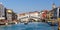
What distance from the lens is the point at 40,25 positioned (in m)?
4.95

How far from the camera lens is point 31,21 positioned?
5016 mm

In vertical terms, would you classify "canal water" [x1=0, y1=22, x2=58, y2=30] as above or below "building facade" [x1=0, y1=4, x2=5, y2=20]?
below

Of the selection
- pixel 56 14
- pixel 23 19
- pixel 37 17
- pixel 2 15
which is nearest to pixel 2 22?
pixel 2 15

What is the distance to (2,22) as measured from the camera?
514 cm

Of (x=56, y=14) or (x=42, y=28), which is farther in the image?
(x=42, y=28)

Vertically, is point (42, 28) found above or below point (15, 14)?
below

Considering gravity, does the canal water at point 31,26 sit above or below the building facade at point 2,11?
below

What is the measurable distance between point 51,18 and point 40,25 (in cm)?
29

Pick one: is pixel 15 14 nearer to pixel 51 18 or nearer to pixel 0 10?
pixel 0 10

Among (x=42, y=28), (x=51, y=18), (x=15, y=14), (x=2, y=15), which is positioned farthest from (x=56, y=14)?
(x=2, y=15)

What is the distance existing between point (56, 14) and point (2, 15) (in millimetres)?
1206

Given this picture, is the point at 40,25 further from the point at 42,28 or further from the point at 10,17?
the point at 10,17

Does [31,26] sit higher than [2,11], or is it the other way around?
[2,11]

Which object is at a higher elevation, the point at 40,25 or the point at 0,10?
the point at 0,10
